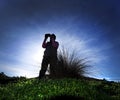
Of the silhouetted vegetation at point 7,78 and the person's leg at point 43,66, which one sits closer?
the person's leg at point 43,66

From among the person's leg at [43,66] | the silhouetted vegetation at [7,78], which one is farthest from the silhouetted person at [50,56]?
the silhouetted vegetation at [7,78]

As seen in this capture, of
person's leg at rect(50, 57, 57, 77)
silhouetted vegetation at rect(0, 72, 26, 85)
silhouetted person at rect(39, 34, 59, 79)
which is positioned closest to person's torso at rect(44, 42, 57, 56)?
silhouetted person at rect(39, 34, 59, 79)

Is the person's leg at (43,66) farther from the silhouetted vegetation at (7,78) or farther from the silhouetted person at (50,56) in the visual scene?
the silhouetted vegetation at (7,78)

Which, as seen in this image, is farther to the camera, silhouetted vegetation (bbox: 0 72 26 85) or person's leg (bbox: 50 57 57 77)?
silhouetted vegetation (bbox: 0 72 26 85)

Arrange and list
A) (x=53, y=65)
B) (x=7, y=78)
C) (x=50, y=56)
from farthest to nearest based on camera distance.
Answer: (x=7, y=78) → (x=53, y=65) → (x=50, y=56)

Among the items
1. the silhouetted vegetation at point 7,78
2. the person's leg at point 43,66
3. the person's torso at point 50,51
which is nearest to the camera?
the person's torso at point 50,51

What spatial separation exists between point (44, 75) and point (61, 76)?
1265 mm

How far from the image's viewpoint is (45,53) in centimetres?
2250

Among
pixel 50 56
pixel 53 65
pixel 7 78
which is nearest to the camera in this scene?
pixel 50 56

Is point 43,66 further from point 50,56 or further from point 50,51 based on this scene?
point 50,51

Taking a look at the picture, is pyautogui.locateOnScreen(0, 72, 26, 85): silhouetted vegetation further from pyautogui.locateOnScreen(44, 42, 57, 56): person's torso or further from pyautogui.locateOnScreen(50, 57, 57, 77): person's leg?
pyautogui.locateOnScreen(44, 42, 57, 56): person's torso

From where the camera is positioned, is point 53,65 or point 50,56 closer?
point 50,56

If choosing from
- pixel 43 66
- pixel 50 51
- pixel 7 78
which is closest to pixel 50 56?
pixel 50 51

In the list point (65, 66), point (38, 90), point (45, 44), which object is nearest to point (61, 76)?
point (65, 66)
